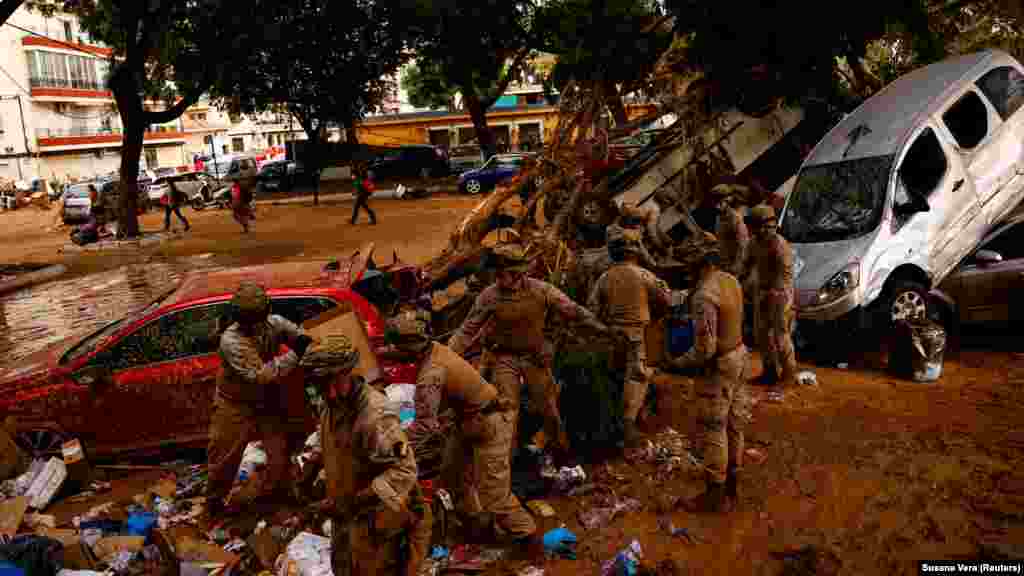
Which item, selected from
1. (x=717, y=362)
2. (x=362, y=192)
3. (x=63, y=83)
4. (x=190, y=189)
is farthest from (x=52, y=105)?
(x=717, y=362)

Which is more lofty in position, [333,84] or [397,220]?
[333,84]

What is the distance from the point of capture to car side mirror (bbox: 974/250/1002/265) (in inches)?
312

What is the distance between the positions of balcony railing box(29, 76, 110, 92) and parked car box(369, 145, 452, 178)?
2110cm

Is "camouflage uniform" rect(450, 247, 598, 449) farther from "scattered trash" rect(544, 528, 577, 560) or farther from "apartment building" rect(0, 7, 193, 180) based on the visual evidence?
"apartment building" rect(0, 7, 193, 180)

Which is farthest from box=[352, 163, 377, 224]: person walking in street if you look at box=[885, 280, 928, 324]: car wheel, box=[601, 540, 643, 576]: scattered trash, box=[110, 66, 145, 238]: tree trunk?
box=[601, 540, 643, 576]: scattered trash

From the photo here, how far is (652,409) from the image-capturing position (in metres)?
7.06

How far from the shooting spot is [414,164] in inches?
1398

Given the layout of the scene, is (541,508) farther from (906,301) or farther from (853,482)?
(906,301)

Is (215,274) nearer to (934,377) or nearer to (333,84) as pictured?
(934,377)

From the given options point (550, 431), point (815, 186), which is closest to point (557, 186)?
point (815, 186)

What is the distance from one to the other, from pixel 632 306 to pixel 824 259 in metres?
2.83

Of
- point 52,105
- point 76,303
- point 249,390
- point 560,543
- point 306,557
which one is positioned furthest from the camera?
point 52,105

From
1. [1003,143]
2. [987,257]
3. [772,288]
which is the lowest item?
[772,288]

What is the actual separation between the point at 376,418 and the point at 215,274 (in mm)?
4305
